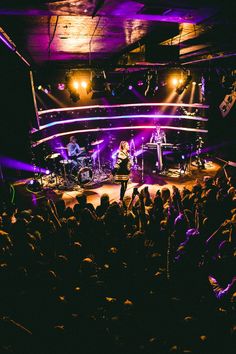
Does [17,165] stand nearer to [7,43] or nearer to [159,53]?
[7,43]

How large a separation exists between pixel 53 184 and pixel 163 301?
769 cm

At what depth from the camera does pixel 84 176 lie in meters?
9.34

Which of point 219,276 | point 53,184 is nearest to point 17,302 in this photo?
point 219,276

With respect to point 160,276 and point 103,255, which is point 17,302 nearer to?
point 103,255

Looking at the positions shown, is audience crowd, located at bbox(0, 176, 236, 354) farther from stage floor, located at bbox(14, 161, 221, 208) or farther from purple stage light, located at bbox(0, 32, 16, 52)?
stage floor, located at bbox(14, 161, 221, 208)

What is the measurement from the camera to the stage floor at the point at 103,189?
8.00 meters

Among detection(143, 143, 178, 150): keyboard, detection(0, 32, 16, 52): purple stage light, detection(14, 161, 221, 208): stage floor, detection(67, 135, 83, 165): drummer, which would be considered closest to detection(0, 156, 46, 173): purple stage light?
detection(14, 161, 221, 208): stage floor

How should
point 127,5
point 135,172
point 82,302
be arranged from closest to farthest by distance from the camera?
point 82,302 < point 127,5 < point 135,172

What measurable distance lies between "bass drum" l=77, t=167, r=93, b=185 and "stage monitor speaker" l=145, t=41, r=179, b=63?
444 centimetres

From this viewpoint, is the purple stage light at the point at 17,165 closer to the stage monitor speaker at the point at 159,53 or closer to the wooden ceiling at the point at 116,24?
the wooden ceiling at the point at 116,24

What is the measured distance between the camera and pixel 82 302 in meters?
2.37

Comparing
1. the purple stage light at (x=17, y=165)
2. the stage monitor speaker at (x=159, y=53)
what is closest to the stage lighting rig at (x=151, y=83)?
the stage monitor speaker at (x=159, y=53)

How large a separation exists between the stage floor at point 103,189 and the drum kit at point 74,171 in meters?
0.40

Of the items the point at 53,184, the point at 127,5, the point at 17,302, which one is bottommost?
the point at 53,184
